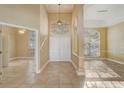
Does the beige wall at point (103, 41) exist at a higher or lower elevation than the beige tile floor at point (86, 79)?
higher

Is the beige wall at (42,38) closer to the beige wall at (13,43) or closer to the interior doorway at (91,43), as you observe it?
the interior doorway at (91,43)

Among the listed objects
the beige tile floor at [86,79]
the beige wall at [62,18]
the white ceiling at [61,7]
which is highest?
the white ceiling at [61,7]

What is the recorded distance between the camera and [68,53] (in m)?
11.3

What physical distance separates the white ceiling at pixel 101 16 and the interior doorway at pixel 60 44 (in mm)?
4712

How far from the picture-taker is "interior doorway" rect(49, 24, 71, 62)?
11.3 m

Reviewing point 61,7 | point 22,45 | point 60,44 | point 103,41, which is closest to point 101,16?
point 103,41

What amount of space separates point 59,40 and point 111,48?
18.1 feet

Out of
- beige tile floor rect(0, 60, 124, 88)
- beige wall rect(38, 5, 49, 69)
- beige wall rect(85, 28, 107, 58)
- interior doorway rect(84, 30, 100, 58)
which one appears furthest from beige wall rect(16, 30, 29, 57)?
beige wall rect(85, 28, 107, 58)

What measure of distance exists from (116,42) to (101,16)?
3.42ft

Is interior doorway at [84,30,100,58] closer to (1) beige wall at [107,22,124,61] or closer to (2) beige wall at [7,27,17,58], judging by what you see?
(1) beige wall at [107,22,124,61]

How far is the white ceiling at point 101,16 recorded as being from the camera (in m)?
5.84

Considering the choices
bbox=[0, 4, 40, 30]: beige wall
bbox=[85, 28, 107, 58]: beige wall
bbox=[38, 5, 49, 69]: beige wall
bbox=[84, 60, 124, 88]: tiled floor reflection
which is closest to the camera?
bbox=[0, 4, 40, 30]: beige wall

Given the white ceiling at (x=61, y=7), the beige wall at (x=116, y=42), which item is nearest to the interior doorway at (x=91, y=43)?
the beige wall at (x=116, y=42)

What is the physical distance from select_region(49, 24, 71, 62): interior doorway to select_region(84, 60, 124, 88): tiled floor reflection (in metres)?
4.74
